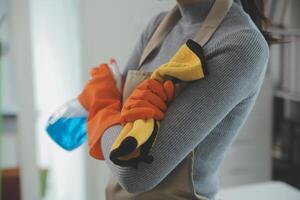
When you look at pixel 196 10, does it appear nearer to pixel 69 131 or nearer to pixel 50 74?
pixel 69 131

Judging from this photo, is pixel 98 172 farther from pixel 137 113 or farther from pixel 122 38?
pixel 137 113

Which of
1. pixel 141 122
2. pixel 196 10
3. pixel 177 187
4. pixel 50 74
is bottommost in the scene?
pixel 50 74

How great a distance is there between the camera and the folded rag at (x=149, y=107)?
56 cm

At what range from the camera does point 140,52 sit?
2.84ft

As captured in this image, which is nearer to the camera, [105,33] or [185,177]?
[185,177]

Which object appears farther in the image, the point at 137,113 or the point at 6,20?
the point at 6,20

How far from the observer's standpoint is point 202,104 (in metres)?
0.59

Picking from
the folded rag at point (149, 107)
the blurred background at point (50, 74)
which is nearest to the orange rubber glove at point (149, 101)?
the folded rag at point (149, 107)

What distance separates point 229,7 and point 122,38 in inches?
28.0

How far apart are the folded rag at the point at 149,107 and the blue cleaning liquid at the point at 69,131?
29 centimetres

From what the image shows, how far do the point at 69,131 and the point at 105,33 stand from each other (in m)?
0.57

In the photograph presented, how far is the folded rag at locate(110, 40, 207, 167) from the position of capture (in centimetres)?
56

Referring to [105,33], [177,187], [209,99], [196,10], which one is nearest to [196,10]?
[196,10]

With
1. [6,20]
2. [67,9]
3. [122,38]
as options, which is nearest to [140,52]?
[122,38]
